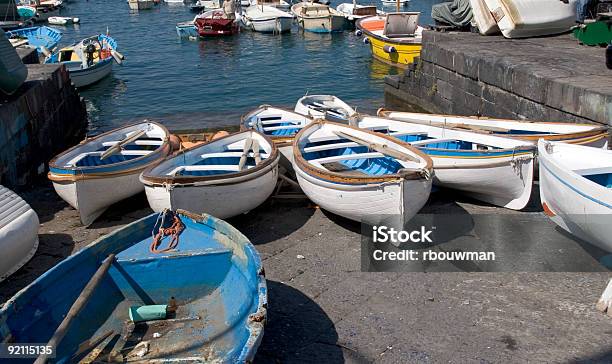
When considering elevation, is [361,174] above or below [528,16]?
below

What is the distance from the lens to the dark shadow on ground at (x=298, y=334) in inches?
187

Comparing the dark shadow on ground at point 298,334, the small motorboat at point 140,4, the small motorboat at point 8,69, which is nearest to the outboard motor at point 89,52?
the small motorboat at point 8,69

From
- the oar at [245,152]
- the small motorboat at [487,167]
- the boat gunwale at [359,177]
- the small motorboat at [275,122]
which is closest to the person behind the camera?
the boat gunwale at [359,177]

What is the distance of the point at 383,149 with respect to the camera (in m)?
7.61

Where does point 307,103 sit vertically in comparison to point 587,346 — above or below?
above

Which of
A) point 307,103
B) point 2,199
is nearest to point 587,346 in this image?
point 2,199

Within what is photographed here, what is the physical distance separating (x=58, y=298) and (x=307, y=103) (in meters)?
7.66

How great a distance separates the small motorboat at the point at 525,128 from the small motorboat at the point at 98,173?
4150 millimetres

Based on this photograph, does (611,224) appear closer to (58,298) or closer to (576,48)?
(58,298)

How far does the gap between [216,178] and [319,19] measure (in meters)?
27.4

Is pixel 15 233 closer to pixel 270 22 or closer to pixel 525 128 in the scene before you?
pixel 525 128


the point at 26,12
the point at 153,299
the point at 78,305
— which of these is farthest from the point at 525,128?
the point at 26,12

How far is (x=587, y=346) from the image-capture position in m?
4.73

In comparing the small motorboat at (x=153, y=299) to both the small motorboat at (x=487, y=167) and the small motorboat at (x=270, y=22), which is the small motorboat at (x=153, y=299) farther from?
the small motorboat at (x=270, y=22)
